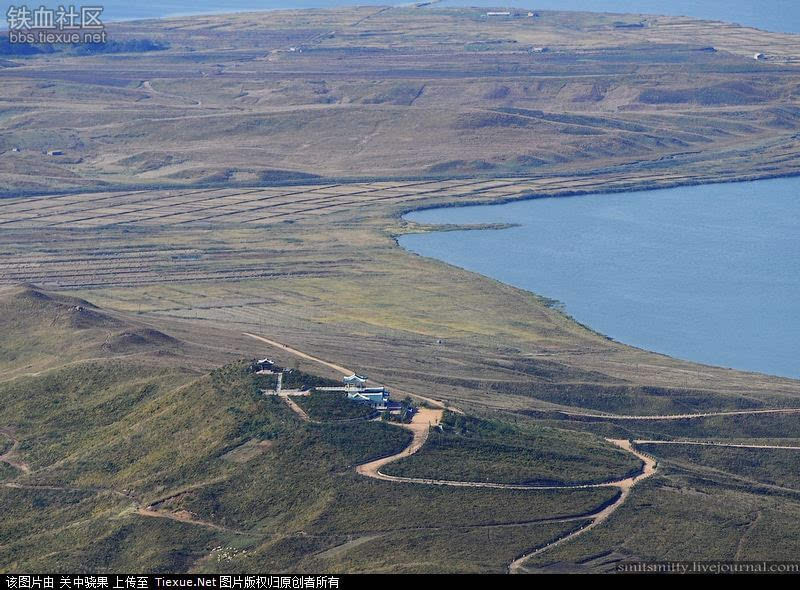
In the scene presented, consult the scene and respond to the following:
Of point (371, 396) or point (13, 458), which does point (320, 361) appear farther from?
point (13, 458)

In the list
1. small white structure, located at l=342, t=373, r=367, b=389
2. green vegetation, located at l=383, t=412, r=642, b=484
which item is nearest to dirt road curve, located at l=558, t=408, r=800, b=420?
green vegetation, located at l=383, t=412, r=642, b=484

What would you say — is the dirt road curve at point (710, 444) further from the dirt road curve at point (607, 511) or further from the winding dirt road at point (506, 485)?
the winding dirt road at point (506, 485)

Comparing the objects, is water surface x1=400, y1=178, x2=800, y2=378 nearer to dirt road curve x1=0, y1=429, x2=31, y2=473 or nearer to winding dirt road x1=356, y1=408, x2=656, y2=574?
winding dirt road x1=356, y1=408, x2=656, y2=574

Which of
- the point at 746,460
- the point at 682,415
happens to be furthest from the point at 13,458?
the point at 682,415

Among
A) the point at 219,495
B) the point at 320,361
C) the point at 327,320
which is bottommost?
the point at 327,320

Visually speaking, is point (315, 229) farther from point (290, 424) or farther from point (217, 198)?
point (290, 424)

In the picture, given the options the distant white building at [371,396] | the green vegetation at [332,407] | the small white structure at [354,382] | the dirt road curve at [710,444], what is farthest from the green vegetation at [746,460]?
the green vegetation at [332,407]
